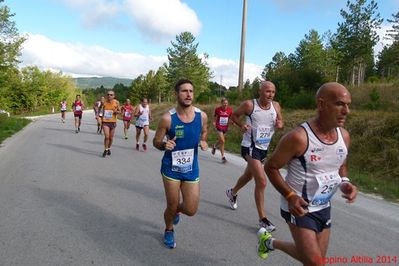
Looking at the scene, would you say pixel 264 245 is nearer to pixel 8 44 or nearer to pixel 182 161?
pixel 182 161

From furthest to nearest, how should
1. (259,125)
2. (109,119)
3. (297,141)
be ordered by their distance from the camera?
(109,119)
(259,125)
(297,141)

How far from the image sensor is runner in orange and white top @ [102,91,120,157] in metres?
11.8

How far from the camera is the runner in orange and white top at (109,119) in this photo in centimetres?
1176

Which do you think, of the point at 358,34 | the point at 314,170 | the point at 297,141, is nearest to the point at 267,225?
the point at 314,170

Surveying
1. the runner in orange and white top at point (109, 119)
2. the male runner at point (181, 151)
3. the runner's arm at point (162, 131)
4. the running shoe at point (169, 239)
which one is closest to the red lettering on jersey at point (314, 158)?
the male runner at point (181, 151)

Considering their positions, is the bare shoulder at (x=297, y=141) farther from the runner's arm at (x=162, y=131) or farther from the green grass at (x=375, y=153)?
the green grass at (x=375, y=153)

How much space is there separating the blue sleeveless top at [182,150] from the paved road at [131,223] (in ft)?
2.80

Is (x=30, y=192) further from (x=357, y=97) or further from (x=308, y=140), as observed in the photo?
(x=357, y=97)

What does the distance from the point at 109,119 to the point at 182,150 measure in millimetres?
7806

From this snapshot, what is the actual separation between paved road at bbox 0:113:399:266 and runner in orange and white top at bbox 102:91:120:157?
2.36 meters

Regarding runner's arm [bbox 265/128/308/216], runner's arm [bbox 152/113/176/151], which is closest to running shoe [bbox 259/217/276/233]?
runner's arm [bbox 152/113/176/151]

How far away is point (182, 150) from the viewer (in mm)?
4566

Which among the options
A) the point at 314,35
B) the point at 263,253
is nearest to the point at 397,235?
the point at 263,253

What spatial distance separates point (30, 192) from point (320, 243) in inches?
217
